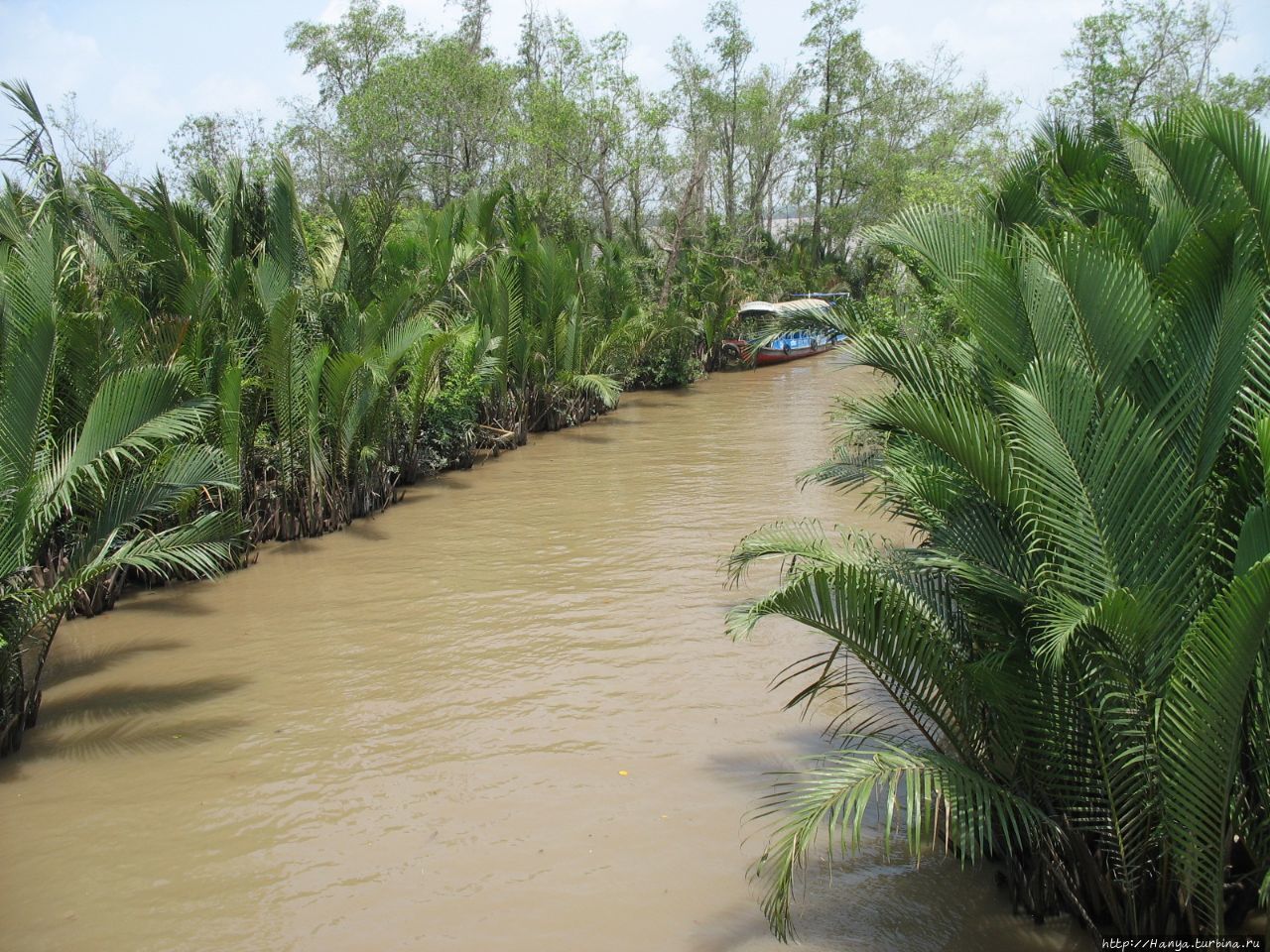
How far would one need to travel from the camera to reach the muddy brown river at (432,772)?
382 cm

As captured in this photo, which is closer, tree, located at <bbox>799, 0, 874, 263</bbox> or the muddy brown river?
the muddy brown river

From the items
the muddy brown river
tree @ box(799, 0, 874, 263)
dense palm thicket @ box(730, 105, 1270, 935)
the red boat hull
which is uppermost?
tree @ box(799, 0, 874, 263)

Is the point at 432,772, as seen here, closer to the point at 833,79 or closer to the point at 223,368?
the point at 223,368

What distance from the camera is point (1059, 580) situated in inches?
127

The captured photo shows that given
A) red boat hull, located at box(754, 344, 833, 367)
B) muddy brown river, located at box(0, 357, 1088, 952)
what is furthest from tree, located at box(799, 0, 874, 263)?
muddy brown river, located at box(0, 357, 1088, 952)

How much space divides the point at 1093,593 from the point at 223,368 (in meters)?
7.29

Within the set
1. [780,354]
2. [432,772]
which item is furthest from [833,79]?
[432,772]

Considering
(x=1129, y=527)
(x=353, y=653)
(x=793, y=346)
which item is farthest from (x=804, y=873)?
(x=793, y=346)

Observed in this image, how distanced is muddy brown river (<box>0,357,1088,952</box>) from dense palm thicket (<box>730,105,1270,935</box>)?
0.57m

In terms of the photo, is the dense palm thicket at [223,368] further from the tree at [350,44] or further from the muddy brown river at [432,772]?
the tree at [350,44]

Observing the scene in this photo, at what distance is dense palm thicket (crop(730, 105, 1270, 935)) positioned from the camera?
2.94m

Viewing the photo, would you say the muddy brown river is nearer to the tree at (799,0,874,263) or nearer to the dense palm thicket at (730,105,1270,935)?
the dense palm thicket at (730,105,1270,935)

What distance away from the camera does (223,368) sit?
8.29m

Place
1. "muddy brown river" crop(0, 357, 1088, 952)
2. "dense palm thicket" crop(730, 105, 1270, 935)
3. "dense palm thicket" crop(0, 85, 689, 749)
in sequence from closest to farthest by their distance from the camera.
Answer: "dense palm thicket" crop(730, 105, 1270, 935), "muddy brown river" crop(0, 357, 1088, 952), "dense palm thicket" crop(0, 85, 689, 749)
